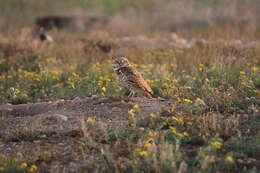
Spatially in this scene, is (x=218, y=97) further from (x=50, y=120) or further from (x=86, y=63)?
(x=86, y=63)

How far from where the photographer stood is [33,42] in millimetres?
10812

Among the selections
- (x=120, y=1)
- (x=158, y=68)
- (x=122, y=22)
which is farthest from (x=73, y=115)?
(x=120, y=1)

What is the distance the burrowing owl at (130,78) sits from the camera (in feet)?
19.8

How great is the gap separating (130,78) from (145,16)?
13309 mm

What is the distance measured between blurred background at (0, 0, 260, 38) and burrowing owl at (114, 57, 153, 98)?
6.39 m

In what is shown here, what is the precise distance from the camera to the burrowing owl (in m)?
6.04

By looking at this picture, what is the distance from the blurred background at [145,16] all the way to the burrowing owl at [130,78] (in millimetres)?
6388

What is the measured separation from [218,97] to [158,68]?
2.57m

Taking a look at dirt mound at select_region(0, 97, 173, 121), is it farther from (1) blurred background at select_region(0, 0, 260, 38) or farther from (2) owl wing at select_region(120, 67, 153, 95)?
(1) blurred background at select_region(0, 0, 260, 38)

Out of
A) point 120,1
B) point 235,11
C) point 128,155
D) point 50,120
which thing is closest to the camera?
point 128,155

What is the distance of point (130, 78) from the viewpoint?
19.8 ft

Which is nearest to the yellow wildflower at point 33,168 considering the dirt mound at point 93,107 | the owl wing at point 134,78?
the dirt mound at point 93,107

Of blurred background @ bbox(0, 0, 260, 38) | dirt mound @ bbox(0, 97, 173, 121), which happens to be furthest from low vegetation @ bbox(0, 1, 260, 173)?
blurred background @ bbox(0, 0, 260, 38)

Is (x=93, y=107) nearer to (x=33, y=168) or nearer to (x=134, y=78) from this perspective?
(x=134, y=78)
